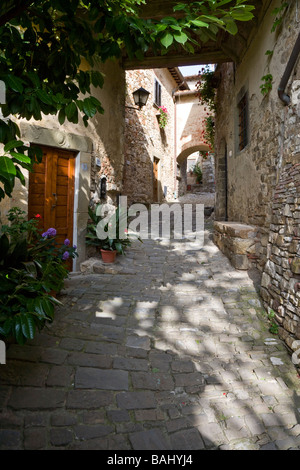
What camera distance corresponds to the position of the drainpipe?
295cm

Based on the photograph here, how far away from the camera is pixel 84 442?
5.55ft

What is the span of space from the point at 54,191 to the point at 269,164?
10.5 ft

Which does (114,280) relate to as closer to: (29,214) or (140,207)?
(29,214)

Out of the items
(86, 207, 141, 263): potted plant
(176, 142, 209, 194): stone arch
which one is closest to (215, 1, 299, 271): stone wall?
(86, 207, 141, 263): potted plant

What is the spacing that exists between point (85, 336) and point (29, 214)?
7.21ft

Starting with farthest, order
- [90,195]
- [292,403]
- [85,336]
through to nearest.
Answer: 1. [90,195]
2. [85,336]
3. [292,403]

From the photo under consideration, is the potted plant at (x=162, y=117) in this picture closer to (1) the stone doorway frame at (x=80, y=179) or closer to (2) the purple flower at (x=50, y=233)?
(1) the stone doorway frame at (x=80, y=179)

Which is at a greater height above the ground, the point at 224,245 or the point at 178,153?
the point at 178,153

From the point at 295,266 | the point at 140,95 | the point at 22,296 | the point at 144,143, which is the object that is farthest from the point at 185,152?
the point at 22,296

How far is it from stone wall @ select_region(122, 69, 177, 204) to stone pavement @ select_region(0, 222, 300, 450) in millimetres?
5256

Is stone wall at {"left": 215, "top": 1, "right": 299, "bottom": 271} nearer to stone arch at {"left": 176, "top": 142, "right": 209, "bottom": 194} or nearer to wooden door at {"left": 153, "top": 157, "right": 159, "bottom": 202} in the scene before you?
wooden door at {"left": 153, "top": 157, "right": 159, "bottom": 202}

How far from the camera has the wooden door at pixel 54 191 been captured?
4.23 m

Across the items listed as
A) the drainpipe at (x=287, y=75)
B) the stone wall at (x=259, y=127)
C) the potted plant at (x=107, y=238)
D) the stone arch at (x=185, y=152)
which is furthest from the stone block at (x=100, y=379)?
the stone arch at (x=185, y=152)
